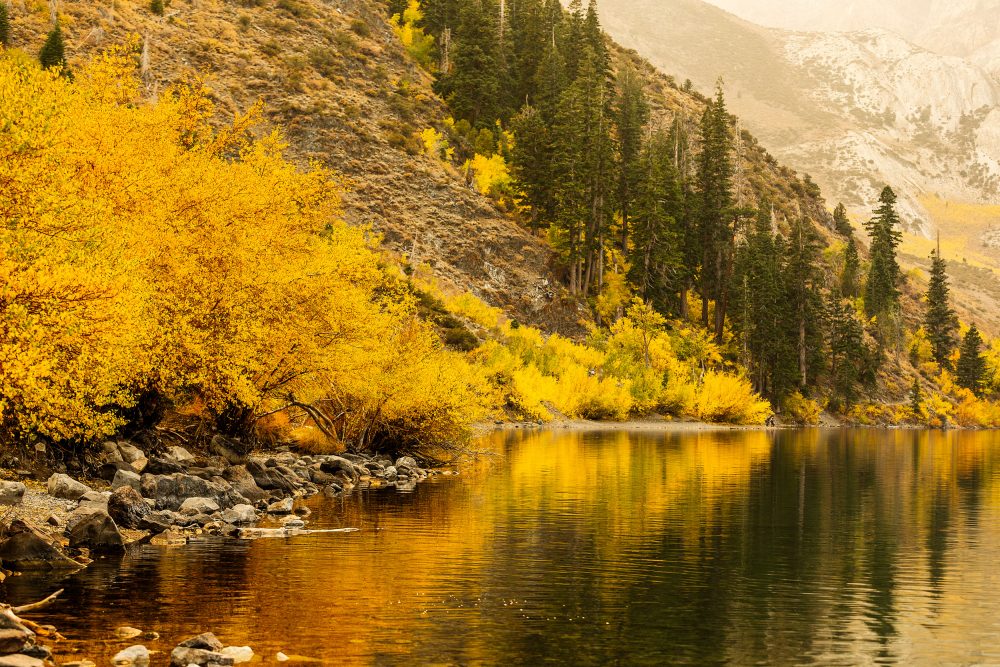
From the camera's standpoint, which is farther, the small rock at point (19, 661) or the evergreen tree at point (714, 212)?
the evergreen tree at point (714, 212)

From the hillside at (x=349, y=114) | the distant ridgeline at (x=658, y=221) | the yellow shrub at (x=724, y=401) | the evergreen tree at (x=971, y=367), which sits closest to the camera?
the hillside at (x=349, y=114)

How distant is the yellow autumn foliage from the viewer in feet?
66.2

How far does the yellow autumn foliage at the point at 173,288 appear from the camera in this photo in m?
20.2

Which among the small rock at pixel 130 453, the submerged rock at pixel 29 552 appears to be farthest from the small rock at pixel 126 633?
the small rock at pixel 130 453

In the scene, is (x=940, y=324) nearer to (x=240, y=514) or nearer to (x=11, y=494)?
(x=240, y=514)

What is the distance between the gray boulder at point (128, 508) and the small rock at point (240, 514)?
1850 mm

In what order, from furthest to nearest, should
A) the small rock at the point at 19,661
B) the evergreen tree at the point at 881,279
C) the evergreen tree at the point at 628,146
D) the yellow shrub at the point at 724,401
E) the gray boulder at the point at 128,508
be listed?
1. the evergreen tree at the point at 881,279
2. the evergreen tree at the point at 628,146
3. the yellow shrub at the point at 724,401
4. the gray boulder at the point at 128,508
5. the small rock at the point at 19,661

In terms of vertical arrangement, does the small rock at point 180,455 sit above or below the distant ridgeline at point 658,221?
below

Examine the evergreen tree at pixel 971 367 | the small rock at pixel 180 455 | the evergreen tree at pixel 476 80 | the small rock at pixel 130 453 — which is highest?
the evergreen tree at pixel 476 80

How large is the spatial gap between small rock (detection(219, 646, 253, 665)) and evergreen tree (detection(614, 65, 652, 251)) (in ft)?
281

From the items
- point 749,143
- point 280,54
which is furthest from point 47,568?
point 749,143

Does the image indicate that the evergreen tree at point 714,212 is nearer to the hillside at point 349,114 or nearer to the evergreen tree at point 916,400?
the hillside at point 349,114

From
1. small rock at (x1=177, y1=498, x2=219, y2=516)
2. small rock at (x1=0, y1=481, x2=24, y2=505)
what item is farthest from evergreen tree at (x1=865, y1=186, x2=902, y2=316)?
small rock at (x1=0, y1=481, x2=24, y2=505)

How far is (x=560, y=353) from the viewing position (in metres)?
77.9
